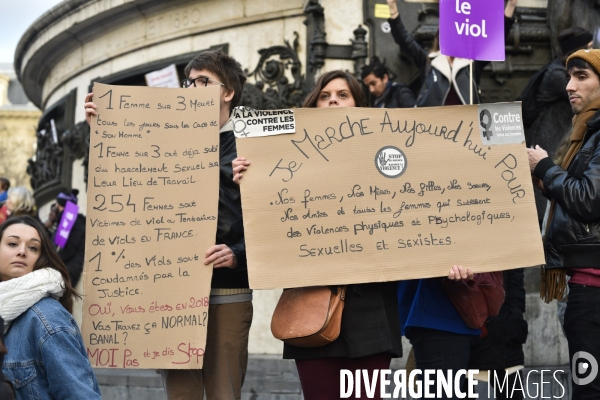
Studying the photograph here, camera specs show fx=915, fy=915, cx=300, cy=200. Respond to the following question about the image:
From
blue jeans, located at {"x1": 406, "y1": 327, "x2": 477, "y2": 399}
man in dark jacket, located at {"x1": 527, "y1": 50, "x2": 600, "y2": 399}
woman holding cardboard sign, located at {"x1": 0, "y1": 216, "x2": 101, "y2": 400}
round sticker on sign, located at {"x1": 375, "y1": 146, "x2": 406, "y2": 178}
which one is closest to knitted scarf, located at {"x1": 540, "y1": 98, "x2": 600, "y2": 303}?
man in dark jacket, located at {"x1": 527, "y1": 50, "x2": 600, "y2": 399}

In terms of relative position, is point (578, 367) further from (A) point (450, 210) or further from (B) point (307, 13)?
(B) point (307, 13)

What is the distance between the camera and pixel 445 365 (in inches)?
182

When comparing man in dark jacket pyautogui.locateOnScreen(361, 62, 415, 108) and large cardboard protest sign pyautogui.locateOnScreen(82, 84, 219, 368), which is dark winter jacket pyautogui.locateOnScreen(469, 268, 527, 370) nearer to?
large cardboard protest sign pyautogui.locateOnScreen(82, 84, 219, 368)

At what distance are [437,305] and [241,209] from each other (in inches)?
43.6

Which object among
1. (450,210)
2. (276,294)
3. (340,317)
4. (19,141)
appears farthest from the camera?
(19,141)

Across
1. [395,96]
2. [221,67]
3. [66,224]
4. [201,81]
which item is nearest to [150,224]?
[201,81]

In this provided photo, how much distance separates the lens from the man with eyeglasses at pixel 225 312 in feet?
14.2

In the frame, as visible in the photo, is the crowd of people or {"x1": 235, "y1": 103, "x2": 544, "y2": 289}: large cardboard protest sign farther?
{"x1": 235, "y1": 103, "x2": 544, "y2": 289}: large cardboard protest sign

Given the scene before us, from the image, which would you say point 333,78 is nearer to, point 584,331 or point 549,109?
point 584,331

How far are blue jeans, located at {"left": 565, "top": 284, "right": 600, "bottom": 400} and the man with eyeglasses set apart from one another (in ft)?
5.21

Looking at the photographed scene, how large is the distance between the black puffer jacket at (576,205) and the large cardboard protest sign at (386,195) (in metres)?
0.15

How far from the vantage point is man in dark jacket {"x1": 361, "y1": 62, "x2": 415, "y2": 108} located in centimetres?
788

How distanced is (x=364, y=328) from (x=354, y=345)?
0.09 metres

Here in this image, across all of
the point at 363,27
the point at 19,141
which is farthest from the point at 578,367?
the point at 19,141
